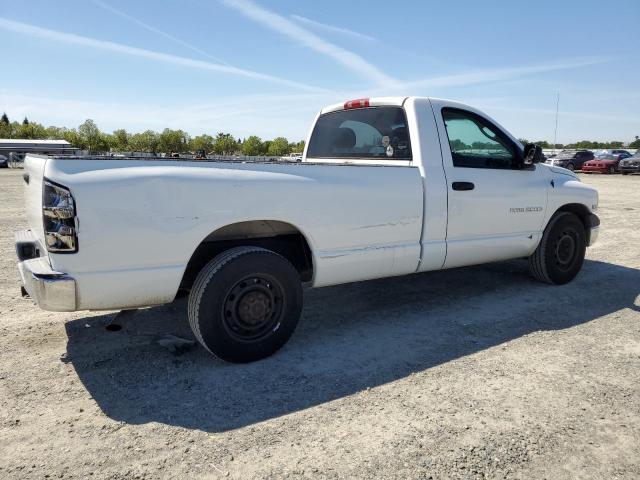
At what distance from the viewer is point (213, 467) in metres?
2.23

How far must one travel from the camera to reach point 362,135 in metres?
4.83

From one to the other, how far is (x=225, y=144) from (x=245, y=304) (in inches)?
6107

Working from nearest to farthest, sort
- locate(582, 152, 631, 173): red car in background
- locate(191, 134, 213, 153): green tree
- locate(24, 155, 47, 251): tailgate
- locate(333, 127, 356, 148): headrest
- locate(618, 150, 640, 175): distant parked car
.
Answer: locate(24, 155, 47, 251): tailgate, locate(333, 127, 356, 148): headrest, locate(618, 150, 640, 175): distant parked car, locate(582, 152, 631, 173): red car in background, locate(191, 134, 213, 153): green tree

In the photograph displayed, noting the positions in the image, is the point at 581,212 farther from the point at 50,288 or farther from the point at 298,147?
the point at 298,147

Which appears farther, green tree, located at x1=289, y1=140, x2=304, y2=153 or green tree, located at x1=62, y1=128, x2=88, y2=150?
green tree, located at x1=62, y1=128, x2=88, y2=150

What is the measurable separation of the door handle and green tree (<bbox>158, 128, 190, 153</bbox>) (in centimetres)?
14128

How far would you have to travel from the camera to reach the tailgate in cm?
284

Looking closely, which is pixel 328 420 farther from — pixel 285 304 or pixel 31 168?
pixel 31 168

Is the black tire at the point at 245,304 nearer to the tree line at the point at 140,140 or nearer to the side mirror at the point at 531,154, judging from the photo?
the side mirror at the point at 531,154

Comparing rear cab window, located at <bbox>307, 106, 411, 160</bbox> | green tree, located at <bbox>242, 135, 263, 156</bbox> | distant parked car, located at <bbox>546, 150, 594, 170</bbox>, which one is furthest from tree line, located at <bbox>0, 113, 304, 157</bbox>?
rear cab window, located at <bbox>307, 106, 411, 160</bbox>

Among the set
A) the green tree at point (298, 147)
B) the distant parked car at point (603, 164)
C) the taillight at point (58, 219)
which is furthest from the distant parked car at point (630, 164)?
the taillight at point (58, 219)

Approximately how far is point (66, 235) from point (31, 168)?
807 mm

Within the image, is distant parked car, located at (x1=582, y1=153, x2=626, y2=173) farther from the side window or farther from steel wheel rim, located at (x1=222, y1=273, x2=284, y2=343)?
steel wheel rim, located at (x1=222, y1=273, x2=284, y2=343)

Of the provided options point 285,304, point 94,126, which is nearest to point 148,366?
point 285,304
